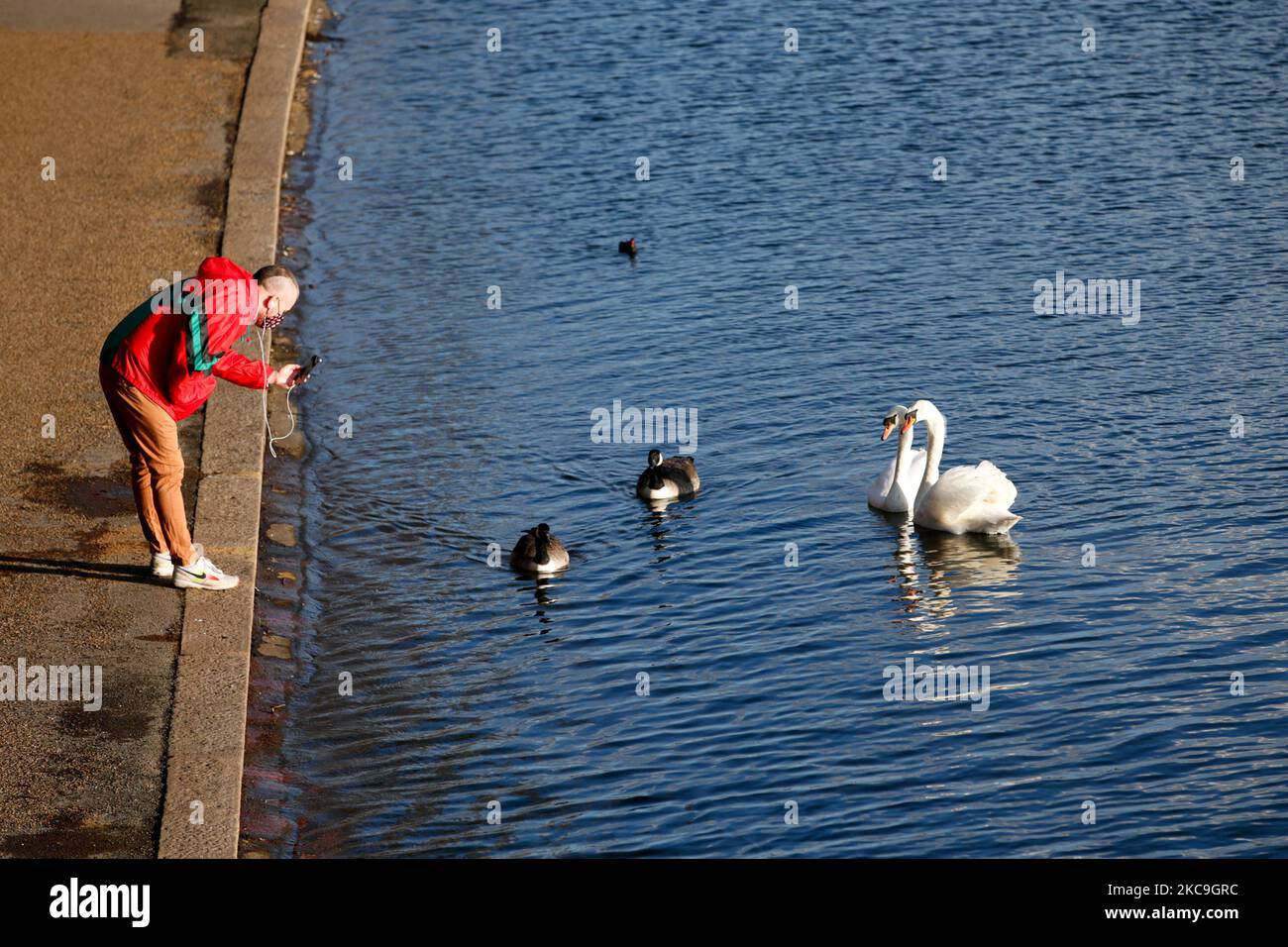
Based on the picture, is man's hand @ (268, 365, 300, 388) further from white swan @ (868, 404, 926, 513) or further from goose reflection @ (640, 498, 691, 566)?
white swan @ (868, 404, 926, 513)

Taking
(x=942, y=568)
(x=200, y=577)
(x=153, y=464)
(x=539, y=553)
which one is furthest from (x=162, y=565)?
(x=942, y=568)

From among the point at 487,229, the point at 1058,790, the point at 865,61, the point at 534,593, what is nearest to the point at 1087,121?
the point at 865,61

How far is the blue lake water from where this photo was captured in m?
9.55

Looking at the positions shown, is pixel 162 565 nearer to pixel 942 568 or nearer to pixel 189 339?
pixel 189 339

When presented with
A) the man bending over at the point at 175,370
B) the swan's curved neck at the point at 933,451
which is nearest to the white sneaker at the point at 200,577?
the man bending over at the point at 175,370

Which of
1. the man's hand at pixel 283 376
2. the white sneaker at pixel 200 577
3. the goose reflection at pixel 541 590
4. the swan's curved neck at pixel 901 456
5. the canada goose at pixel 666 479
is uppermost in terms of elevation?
the swan's curved neck at pixel 901 456

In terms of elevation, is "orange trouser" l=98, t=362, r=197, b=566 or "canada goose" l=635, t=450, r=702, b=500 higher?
"canada goose" l=635, t=450, r=702, b=500

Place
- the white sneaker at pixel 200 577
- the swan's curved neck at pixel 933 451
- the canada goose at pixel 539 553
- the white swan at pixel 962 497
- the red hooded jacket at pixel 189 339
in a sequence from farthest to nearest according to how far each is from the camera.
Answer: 1. the swan's curved neck at pixel 933 451
2. the white swan at pixel 962 497
3. the canada goose at pixel 539 553
4. the white sneaker at pixel 200 577
5. the red hooded jacket at pixel 189 339

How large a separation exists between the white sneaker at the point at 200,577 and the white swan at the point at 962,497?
499 centimetres

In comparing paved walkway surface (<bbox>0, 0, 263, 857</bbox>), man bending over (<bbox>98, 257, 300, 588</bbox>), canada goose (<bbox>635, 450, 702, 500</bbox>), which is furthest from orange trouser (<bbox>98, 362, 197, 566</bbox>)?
canada goose (<bbox>635, 450, 702, 500</bbox>)

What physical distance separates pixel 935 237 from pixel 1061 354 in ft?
9.54

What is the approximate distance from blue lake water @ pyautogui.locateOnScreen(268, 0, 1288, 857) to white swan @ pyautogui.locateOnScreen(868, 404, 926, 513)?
0.47 ft

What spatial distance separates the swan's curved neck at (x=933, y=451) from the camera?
43.2 ft

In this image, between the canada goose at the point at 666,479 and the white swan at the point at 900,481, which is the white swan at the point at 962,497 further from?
the canada goose at the point at 666,479
